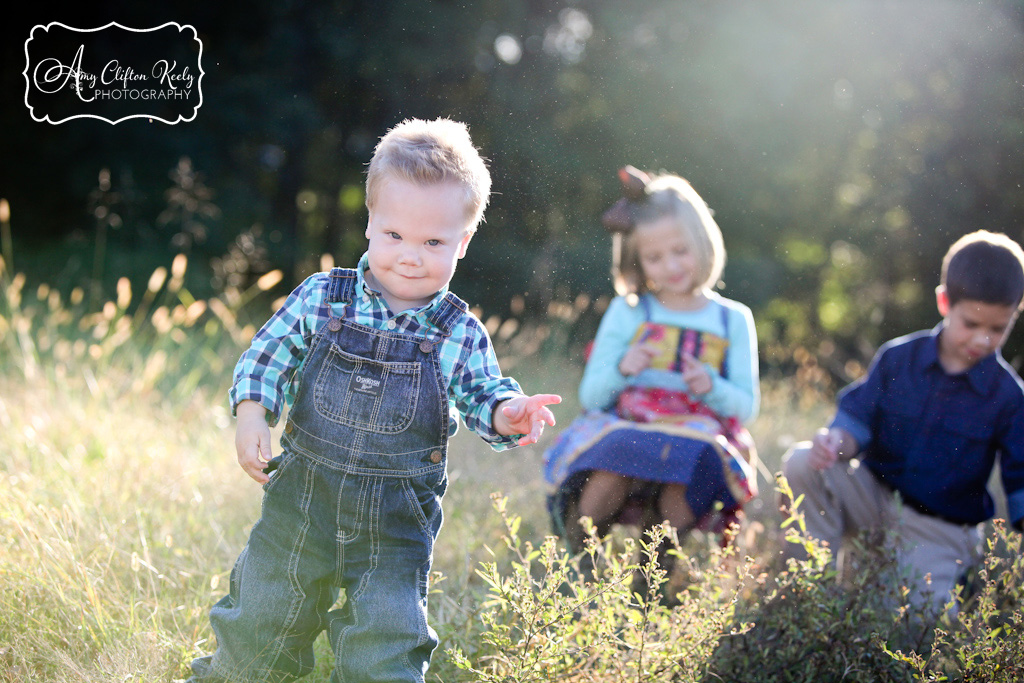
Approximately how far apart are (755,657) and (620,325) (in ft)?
4.68

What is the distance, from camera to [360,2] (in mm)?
5574

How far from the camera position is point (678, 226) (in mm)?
3432

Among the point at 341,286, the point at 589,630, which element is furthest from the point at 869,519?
the point at 341,286

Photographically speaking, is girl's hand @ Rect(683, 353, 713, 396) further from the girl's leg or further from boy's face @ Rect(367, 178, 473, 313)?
→ boy's face @ Rect(367, 178, 473, 313)

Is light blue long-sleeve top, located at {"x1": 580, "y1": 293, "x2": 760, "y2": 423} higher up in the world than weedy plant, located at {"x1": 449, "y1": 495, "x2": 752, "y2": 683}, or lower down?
higher up

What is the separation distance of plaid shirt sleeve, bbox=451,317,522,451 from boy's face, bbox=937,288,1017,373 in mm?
1967

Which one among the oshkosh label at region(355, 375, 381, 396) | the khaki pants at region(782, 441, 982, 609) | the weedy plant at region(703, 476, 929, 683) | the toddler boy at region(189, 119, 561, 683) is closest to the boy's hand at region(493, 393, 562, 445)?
the toddler boy at region(189, 119, 561, 683)

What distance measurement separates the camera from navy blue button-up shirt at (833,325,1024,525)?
3266mm

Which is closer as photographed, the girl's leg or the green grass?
the green grass

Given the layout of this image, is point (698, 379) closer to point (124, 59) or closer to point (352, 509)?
point (352, 509)

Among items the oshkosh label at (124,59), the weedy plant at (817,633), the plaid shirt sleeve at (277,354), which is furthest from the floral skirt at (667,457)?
the oshkosh label at (124,59)

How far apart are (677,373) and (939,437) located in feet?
3.29

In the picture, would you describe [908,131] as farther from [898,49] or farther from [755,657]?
[755,657]

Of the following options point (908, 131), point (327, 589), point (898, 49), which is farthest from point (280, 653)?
point (908, 131)
